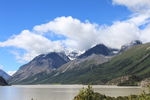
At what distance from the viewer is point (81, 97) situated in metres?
70.4

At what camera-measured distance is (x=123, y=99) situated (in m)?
120

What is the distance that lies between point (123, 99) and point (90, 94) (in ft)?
170

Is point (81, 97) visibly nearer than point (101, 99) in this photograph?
Yes

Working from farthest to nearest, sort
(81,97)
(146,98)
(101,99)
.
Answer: (101,99) < (81,97) < (146,98)

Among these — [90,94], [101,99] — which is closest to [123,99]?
[101,99]

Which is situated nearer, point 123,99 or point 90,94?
point 90,94

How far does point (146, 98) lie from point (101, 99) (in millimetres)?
57463

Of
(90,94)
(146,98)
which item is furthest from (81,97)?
(146,98)

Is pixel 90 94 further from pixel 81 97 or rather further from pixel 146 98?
pixel 146 98

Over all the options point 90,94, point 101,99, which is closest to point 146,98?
point 90,94

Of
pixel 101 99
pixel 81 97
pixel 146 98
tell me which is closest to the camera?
pixel 146 98

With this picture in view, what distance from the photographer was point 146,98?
57.8 m

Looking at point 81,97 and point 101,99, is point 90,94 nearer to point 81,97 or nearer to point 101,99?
point 81,97

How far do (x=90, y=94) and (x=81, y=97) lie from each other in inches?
94.7
